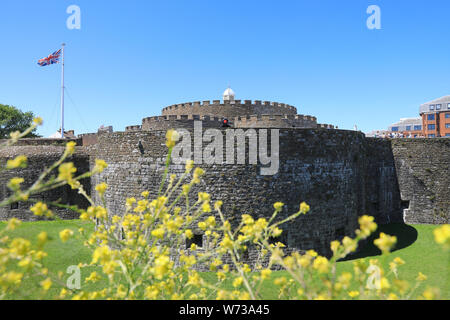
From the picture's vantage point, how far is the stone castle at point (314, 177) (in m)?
10.3

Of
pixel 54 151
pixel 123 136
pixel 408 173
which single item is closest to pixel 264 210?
pixel 123 136

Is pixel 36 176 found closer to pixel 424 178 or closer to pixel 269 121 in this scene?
pixel 269 121

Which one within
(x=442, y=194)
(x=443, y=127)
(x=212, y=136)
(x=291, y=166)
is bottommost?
(x=442, y=194)

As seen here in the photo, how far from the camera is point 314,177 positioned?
10977 millimetres

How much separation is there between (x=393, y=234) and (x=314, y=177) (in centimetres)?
764

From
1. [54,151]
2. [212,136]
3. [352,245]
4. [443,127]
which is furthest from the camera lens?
[443,127]

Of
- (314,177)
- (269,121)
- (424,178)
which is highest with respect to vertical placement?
(269,121)

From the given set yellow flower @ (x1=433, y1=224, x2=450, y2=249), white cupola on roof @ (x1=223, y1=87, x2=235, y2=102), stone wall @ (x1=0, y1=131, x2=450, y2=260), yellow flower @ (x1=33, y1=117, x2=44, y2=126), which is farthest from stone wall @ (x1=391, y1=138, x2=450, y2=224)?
yellow flower @ (x1=33, y1=117, x2=44, y2=126)

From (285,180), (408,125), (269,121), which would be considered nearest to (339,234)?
(285,180)

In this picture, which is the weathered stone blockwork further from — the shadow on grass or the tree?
the tree
